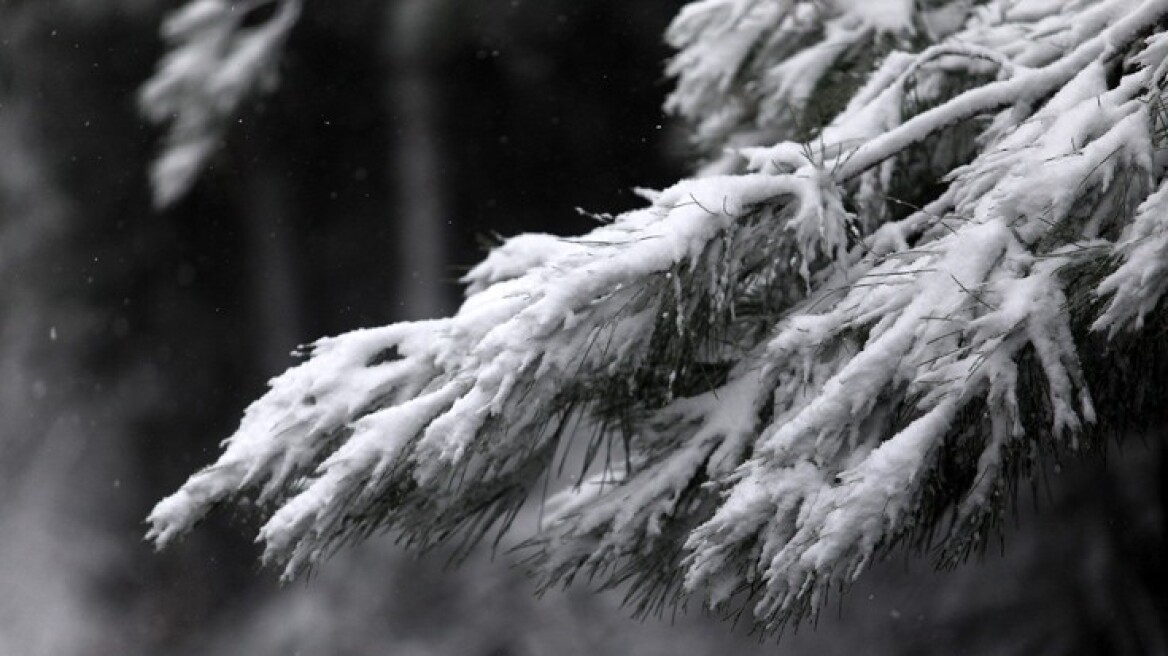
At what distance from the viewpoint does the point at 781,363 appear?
1.24m

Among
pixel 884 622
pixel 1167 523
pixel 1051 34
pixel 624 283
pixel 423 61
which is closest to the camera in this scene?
pixel 624 283

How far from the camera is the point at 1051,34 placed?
160 centimetres

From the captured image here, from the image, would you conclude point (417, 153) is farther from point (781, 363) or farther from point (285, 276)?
point (781, 363)

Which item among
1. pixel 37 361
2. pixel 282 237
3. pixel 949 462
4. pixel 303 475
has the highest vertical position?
pixel 37 361

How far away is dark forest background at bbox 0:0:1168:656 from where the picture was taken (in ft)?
14.4

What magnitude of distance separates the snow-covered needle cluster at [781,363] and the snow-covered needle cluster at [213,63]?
339cm

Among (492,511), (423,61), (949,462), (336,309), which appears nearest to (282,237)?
(336,309)

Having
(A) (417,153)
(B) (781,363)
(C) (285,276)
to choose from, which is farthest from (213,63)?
(B) (781,363)

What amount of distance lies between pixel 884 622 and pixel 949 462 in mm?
2728

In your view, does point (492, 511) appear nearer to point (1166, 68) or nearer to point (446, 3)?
point (1166, 68)

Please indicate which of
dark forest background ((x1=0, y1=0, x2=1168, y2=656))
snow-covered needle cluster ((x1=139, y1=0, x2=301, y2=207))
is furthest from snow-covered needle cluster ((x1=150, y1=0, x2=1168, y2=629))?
snow-covered needle cluster ((x1=139, y1=0, x2=301, y2=207))

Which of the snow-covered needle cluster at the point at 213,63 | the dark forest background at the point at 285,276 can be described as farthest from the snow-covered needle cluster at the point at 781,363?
the snow-covered needle cluster at the point at 213,63

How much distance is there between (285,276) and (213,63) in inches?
42.4

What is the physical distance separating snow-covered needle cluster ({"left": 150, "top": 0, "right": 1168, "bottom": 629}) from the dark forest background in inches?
90.0
